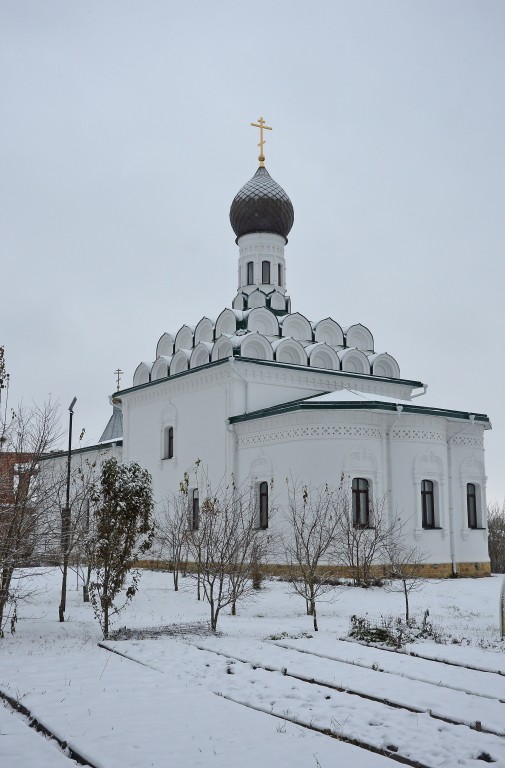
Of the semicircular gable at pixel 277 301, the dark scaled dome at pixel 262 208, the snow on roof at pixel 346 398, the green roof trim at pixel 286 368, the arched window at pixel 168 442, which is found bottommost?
the arched window at pixel 168 442

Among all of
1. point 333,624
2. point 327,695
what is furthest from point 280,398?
point 327,695

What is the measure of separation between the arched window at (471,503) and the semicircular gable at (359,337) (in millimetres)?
5443

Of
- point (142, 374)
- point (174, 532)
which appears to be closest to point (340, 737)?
point (174, 532)

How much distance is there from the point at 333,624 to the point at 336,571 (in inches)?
209

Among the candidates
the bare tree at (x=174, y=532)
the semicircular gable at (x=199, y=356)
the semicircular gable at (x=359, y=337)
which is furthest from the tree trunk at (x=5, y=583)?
the semicircular gable at (x=359, y=337)

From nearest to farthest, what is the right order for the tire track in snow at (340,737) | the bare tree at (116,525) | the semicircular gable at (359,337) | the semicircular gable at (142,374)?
the tire track in snow at (340,737), the bare tree at (116,525), the semicircular gable at (359,337), the semicircular gable at (142,374)

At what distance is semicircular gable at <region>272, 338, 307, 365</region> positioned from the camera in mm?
19781

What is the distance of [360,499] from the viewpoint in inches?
648

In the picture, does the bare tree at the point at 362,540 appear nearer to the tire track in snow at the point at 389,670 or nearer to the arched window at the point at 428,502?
the arched window at the point at 428,502

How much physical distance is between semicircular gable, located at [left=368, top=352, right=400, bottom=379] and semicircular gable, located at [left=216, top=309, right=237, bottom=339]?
386 cm

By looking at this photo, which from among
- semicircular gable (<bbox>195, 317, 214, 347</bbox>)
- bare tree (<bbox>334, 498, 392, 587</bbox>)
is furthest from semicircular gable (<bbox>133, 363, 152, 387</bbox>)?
bare tree (<bbox>334, 498, 392, 587</bbox>)

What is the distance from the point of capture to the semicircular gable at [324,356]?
2034cm

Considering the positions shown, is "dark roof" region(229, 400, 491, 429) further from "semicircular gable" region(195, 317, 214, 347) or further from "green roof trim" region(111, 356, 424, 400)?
"semicircular gable" region(195, 317, 214, 347)

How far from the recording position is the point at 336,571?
1537 cm
